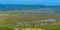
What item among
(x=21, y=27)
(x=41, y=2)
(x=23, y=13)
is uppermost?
(x=41, y=2)

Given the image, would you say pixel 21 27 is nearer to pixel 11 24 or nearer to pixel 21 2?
pixel 11 24

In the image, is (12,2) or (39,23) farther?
(12,2)

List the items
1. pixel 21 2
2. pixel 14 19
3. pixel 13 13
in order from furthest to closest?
1. pixel 21 2
2. pixel 13 13
3. pixel 14 19

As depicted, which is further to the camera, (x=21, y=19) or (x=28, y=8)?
(x=28, y=8)

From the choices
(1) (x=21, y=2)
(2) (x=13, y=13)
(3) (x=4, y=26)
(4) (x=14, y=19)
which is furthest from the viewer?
(1) (x=21, y=2)

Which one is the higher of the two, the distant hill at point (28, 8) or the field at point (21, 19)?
the distant hill at point (28, 8)

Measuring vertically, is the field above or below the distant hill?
below

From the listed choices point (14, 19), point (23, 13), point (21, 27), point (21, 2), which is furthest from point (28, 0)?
Result: point (21, 27)

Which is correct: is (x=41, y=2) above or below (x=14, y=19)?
above

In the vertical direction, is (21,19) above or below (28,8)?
below

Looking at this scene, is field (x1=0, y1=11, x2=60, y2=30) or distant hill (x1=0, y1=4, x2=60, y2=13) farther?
distant hill (x1=0, y1=4, x2=60, y2=13)

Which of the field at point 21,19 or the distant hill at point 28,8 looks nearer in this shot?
the field at point 21,19
